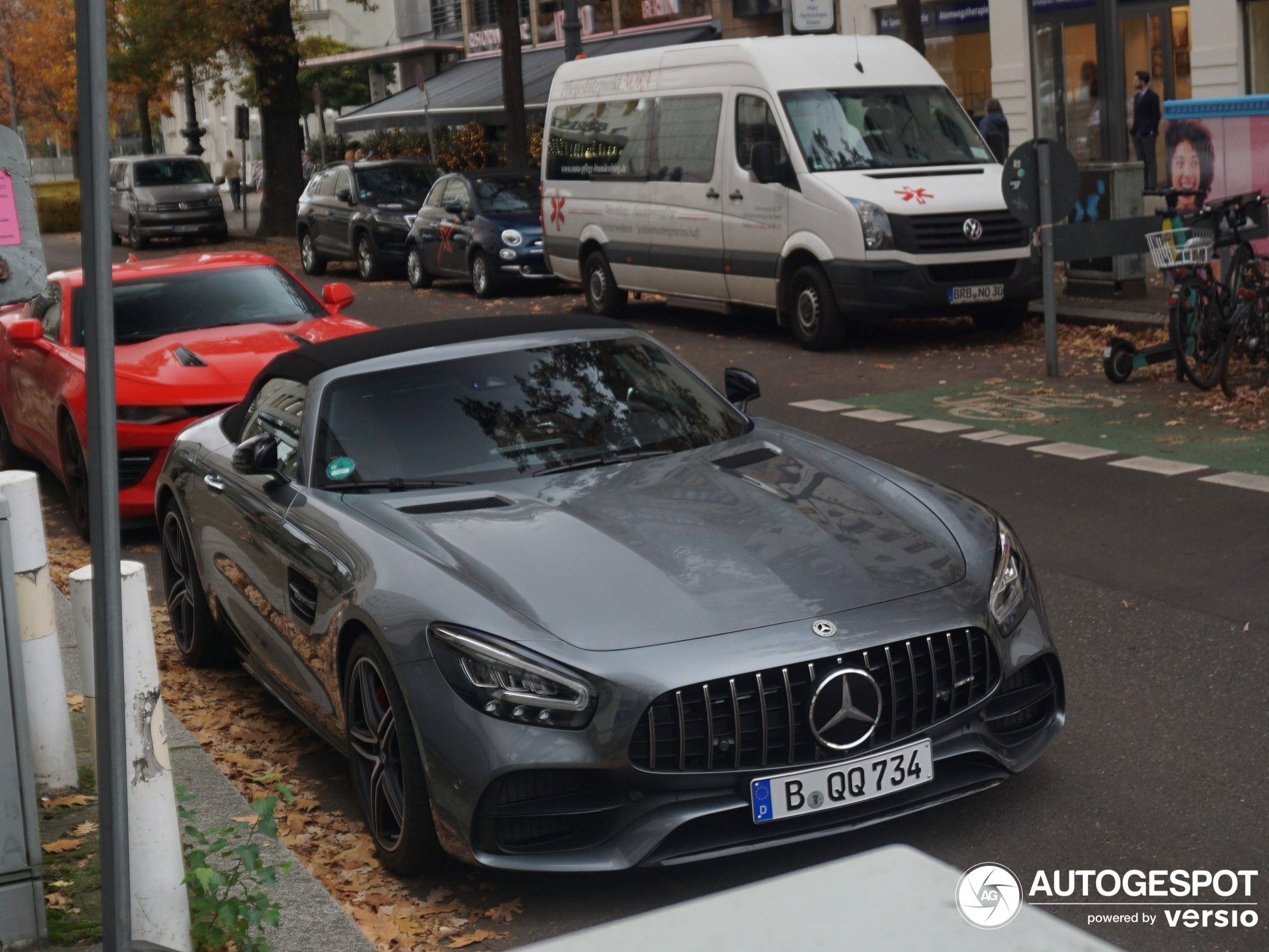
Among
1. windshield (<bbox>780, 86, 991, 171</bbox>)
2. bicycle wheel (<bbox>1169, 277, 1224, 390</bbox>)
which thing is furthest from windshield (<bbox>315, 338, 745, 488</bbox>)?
windshield (<bbox>780, 86, 991, 171</bbox>)

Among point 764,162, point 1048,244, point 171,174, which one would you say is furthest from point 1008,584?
point 171,174

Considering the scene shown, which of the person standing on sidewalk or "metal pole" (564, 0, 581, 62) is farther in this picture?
the person standing on sidewalk

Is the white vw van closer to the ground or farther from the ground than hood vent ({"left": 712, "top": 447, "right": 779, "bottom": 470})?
farther from the ground

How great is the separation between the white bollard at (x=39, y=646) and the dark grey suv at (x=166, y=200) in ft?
108

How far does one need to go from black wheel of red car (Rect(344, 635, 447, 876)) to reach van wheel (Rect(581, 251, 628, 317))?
13.1 m

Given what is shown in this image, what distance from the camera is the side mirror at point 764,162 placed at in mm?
14578

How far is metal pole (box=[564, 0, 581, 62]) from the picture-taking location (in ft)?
83.1

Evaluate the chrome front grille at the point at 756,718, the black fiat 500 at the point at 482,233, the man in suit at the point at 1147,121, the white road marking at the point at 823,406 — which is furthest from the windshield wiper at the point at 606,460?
the man in suit at the point at 1147,121

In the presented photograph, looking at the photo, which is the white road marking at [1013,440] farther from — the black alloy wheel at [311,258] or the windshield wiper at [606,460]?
the black alloy wheel at [311,258]

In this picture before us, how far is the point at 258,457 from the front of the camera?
5.46 m

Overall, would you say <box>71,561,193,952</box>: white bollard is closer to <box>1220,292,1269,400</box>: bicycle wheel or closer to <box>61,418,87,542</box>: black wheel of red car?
<box>61,418,87,542</box>: black wheel of red car

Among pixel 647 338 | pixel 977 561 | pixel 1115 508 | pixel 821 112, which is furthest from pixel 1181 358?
pixel 977 561

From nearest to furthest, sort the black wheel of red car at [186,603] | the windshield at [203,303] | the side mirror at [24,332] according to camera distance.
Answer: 1. the black wheel of red car at [186,603]
2. the side mirror at [24,332]
3. the windshield at [203,303]

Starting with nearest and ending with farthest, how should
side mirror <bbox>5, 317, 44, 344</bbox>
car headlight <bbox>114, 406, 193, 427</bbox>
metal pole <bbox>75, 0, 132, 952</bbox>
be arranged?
1. metal pole <bbox>75, 0, 132, 952</bbox>
2. car headlight <bbox>114, 406, 193, 427</bbox>
3. side mirror <bbox>5, 317, 44, 344</bbox>
